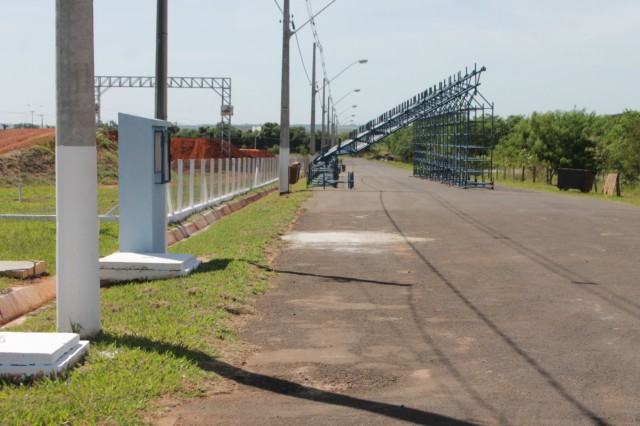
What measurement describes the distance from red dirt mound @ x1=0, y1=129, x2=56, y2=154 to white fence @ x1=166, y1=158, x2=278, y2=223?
17.7m

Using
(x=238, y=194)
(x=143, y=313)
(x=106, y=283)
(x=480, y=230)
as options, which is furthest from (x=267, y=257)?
(x=238, y=194)

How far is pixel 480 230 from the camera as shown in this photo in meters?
19.0

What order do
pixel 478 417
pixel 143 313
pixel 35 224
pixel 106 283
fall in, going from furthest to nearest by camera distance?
1. pixel 35 224
2. pixel 106 283
3. pixel 143 313
4. pixel 478 417

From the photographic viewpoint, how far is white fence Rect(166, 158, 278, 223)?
73.4ft

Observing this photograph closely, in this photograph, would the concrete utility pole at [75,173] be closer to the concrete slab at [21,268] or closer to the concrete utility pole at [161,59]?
the concrete slab at [21,268]

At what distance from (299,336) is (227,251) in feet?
20.8

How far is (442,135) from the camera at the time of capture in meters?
52.6

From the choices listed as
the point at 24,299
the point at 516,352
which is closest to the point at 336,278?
the point at 24,299

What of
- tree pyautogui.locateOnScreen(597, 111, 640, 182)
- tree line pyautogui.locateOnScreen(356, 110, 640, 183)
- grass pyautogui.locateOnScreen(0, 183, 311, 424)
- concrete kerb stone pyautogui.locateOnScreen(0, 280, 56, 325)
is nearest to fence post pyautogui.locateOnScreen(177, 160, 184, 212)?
grass pyautogui.locateOnScreen(0, 183, 311, 424)

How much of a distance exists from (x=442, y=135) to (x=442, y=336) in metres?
45.2

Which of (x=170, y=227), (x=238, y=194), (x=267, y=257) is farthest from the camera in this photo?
(x=238, y=194)

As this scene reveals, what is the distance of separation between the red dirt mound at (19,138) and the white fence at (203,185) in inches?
698

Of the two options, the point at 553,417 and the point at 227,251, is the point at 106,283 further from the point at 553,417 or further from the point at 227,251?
the point at 553,417

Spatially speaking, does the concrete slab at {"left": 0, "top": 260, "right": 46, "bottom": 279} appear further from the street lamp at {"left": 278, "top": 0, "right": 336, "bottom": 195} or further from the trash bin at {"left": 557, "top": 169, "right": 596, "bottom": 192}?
the trash bin at {"left": 557, "top": 169, "right": 596, "bottom": 192}
